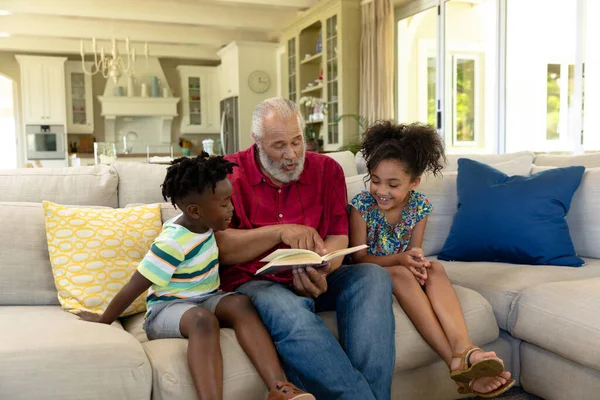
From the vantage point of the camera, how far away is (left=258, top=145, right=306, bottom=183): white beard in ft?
6.49

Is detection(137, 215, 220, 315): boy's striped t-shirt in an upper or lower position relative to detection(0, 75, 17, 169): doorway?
lower

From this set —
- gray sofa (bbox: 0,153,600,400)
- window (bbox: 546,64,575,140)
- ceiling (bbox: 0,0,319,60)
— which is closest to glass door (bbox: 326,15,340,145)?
ceiling (bbox: 0,0,319,60)

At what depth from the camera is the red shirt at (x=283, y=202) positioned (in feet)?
6.42

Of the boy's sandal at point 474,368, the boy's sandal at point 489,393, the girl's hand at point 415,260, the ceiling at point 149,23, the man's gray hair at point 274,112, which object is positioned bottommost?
the boy's sandal at point 489,393

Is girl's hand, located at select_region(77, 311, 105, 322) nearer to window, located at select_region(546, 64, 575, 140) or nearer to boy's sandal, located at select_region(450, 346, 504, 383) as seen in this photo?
boy's sandal, located at select_region(450, 346, 504, 383)

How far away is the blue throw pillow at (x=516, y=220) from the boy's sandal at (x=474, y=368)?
824 millimetres

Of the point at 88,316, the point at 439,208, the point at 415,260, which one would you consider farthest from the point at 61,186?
the point at 439,208

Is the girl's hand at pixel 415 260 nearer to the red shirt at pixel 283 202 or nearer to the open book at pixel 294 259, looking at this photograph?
the red shirt at pixel 283 202

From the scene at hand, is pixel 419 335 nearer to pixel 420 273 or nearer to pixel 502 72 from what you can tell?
pixel 420 273

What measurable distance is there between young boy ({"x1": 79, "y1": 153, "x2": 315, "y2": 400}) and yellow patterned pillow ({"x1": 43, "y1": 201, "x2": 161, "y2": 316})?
0.12 meters

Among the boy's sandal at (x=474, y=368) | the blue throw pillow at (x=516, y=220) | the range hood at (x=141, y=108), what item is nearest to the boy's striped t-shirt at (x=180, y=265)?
the boy's sandal at (x=474, y=368)

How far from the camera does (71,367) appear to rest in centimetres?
142

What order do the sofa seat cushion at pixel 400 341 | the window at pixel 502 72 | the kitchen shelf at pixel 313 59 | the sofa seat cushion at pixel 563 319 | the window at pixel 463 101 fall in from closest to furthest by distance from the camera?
the sofa seat cushion at pixel 400 341
the sofa seat cushion at pixel 563 319
the window at pixel 502 72
the window at pixel 463 101
the kitchen shelf at pixel 313 59

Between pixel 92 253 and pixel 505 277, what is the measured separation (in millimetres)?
1504
